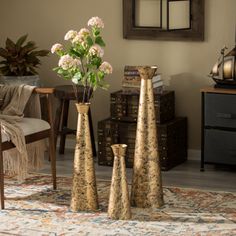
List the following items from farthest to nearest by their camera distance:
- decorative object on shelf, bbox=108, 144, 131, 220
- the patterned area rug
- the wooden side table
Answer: the wooden side table, decorative object on shelf, bbox=108, 144, 131, 220, the patterned area rug

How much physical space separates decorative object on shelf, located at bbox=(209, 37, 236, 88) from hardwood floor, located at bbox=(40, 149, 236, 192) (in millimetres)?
640

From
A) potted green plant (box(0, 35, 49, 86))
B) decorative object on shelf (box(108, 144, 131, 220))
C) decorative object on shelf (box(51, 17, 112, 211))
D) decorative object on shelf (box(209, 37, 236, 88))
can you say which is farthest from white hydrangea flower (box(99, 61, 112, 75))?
potted green plant (box(0, 35, 49, 86))

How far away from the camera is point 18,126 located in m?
4.75

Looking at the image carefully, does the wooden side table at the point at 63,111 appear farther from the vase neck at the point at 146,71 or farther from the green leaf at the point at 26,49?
the vase neck at the point at 146,71

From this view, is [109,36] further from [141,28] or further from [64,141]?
[64,141]

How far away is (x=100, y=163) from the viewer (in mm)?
5770

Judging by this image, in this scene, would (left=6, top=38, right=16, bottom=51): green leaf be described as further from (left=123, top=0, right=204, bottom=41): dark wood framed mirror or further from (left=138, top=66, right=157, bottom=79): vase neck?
(left=138, top=66, right=157, bottom=79): vase neck

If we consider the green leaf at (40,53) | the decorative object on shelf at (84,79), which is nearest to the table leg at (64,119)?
the green leaf at (40,53)

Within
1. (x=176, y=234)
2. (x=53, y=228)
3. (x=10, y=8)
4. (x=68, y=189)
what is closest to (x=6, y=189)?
(x=68, y=189)

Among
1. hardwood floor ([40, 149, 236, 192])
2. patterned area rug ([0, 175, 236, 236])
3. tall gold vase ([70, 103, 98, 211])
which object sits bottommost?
patterned area rug ([0, 175, 236, 236])

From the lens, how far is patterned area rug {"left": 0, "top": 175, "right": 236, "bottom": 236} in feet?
13.8

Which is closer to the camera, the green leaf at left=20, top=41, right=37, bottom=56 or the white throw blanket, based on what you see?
the white throw blanket

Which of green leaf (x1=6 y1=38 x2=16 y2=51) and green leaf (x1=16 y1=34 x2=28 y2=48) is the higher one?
green leaf (x1=16 y1=34 x2=28 y2=48)

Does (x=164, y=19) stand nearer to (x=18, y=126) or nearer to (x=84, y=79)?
(x=84, y=79)
